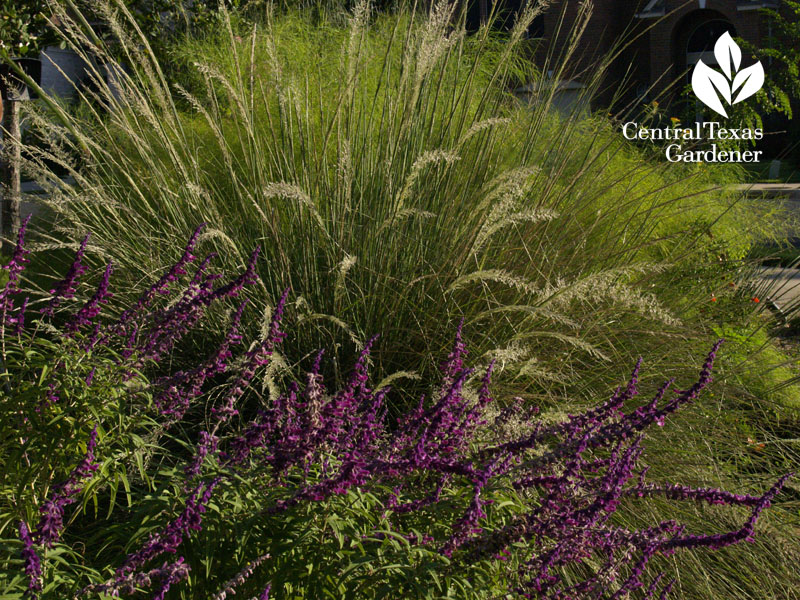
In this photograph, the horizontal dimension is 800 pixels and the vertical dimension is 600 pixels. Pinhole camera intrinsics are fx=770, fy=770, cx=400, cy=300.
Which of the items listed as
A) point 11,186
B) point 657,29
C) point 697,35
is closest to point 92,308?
point 11,186

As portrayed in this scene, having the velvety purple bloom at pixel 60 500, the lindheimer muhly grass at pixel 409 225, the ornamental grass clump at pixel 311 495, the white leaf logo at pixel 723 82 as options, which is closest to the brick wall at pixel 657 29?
the white leaf logo at pixel 723 82

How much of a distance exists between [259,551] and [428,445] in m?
0.41

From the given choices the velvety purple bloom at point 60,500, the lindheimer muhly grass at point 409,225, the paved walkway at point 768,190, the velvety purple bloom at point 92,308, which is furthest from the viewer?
the paved walkway at point 768,190

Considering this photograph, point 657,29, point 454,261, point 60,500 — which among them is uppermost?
point 60,500

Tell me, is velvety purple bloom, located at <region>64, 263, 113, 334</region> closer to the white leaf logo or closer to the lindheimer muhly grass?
the lindheimer muhly grass

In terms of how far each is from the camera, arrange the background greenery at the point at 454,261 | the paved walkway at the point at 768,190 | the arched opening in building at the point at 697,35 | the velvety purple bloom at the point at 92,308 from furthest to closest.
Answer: the arched opening in building at the point at 697,35 → the paved walkway at the point at 768,190 → the background greenery at the point at 454,261 → the velvety purple bloom at the point at 92,308

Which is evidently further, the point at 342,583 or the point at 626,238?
the point at 626,238

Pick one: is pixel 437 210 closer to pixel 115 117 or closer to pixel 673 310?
pixel 673 310

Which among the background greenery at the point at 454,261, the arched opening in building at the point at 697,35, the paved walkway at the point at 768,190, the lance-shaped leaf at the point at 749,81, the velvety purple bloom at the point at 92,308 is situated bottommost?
the arched opening in building at the point at 697,35

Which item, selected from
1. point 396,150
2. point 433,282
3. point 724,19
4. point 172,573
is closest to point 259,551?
point 172,573

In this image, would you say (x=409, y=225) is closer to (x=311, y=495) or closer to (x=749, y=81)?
(x=311, y=495)

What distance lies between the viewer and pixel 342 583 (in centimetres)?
148

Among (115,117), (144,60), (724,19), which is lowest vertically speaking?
(724,19)

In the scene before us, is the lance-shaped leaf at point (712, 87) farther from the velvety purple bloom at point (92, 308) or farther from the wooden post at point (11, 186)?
the velvety purple bloom at point (92, 308)
